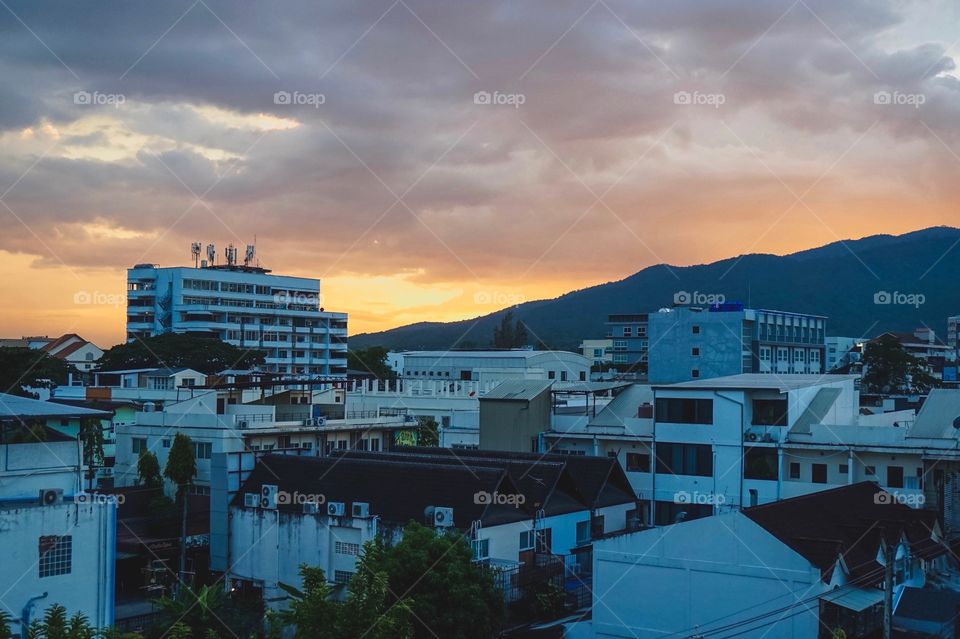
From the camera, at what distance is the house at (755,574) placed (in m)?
18.3

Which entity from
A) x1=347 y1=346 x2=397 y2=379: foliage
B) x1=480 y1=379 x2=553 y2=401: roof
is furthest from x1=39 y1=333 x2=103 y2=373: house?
x1=480 y1=379 x2=553 y2=401: roof

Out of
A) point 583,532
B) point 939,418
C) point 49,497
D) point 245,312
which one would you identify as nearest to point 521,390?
point 583,532

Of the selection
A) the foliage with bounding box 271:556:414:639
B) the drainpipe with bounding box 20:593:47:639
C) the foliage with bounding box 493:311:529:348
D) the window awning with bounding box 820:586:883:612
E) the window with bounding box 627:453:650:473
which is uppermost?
the foliage with bounding box 493:311:529:348

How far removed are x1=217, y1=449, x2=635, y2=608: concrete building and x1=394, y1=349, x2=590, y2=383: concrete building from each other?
34162 millimetres

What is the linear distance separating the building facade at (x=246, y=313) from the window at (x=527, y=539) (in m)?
59.6

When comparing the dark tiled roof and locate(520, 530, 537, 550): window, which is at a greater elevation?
the dark tiled roof

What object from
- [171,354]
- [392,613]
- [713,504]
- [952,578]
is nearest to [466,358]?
[171,354]

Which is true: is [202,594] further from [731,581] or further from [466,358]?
[466,358]

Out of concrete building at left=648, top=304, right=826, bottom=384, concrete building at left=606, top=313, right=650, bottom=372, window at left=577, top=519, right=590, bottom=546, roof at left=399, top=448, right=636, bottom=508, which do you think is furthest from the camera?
concrete building at left=606, top=313, right=650, bottom=372

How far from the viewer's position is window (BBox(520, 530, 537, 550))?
81.3 ft

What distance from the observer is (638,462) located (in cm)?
3253

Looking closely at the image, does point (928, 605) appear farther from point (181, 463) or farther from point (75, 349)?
point (75, 349)

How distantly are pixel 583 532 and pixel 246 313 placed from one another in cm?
6496

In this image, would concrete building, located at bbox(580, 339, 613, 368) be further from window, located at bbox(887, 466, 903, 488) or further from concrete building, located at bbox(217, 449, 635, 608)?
concrete building, located at bbox(217, 449, 635, 608)
